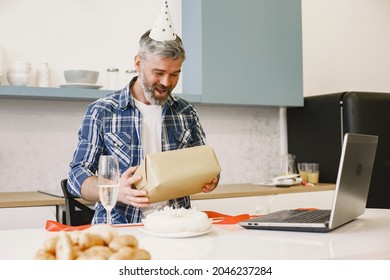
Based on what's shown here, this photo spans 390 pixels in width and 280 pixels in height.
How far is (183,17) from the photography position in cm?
325

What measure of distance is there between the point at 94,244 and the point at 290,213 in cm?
87

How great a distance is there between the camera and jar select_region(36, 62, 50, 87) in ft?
8.93

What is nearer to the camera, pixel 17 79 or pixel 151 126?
pixel 151 126

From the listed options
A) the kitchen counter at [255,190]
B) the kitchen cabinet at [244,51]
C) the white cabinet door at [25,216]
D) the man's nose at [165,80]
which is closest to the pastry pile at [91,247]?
the man's nose at [165,80]

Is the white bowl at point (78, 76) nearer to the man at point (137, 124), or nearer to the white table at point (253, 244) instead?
the man at point (137, 124)

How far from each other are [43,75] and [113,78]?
16.8 inches

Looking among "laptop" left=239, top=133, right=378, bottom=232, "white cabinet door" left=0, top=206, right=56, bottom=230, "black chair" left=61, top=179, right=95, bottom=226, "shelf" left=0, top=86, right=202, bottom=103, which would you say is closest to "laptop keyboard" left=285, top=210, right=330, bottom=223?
"laptop" left=239, top=133, right=378, bottom=232

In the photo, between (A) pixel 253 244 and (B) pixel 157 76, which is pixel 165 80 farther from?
(A) pixel 253 244

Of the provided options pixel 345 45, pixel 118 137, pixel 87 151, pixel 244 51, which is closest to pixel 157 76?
pixel 118 137

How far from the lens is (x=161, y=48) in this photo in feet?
5.98

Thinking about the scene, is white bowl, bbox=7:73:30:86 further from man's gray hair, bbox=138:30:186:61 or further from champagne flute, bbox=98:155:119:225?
champagne flute, bbox=98:155:119:225

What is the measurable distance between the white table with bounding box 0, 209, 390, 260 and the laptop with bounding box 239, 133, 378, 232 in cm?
2

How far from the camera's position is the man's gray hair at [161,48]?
182cm
